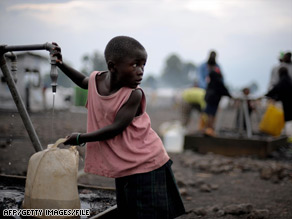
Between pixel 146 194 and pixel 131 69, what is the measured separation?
0.73 m

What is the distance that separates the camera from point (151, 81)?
7350 centimetres

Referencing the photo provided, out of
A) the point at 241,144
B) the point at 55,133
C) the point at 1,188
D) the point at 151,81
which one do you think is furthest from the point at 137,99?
the point at 151,81

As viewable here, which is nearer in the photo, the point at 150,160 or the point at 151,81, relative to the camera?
the point at 150,160

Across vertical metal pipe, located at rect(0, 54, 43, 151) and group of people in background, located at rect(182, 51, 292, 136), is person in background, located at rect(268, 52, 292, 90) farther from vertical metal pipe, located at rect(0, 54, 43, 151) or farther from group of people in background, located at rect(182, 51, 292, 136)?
vertical metal pipe, located at rect(0, 54, 43, 151)

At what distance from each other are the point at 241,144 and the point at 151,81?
6786cm

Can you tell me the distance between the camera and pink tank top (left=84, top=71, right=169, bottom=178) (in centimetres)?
185

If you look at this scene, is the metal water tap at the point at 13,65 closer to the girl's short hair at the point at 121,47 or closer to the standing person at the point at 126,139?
the standing person at the point at 126,139

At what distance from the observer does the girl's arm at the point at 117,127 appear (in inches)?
70.0

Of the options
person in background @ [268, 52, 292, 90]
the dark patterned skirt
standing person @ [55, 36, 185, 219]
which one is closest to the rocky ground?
standing person @ [55, 36, 185, 219]

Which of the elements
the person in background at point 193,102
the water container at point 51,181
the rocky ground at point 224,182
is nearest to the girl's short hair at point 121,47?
the water container at point 51,181

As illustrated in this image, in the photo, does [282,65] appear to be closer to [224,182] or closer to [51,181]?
[224,182]

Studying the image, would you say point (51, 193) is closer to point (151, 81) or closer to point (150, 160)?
point (150, 160)

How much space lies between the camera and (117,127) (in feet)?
5.83

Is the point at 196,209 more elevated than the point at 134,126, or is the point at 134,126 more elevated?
the point at 134,126
